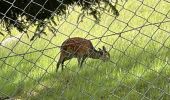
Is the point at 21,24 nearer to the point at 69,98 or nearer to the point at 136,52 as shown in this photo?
the point at 69,98

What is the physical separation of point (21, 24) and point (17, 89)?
77 cm

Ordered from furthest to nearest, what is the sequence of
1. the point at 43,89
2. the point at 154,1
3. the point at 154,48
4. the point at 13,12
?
1. the point at 154,1
2. the point at 154,48
3. the point at 43,89
4. the point at 13,12

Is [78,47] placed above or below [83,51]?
above

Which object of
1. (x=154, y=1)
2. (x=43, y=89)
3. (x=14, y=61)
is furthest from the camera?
(x=154, y=1)

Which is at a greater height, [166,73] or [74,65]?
[166,73]

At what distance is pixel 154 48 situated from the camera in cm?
694

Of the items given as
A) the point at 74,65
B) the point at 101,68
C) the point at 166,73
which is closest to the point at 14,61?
the point at 74,65

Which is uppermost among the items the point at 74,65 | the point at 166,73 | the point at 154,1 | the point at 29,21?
the point at 29,21

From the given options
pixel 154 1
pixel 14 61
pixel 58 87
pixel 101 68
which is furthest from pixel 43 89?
pixel 154 1

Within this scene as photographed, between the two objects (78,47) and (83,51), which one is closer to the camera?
(78,47)

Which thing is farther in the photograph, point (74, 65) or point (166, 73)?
point (74, 65)

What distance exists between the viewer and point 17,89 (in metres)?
5.77

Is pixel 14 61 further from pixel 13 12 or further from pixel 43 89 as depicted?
pixel 13 12

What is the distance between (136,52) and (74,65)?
2.97ft
